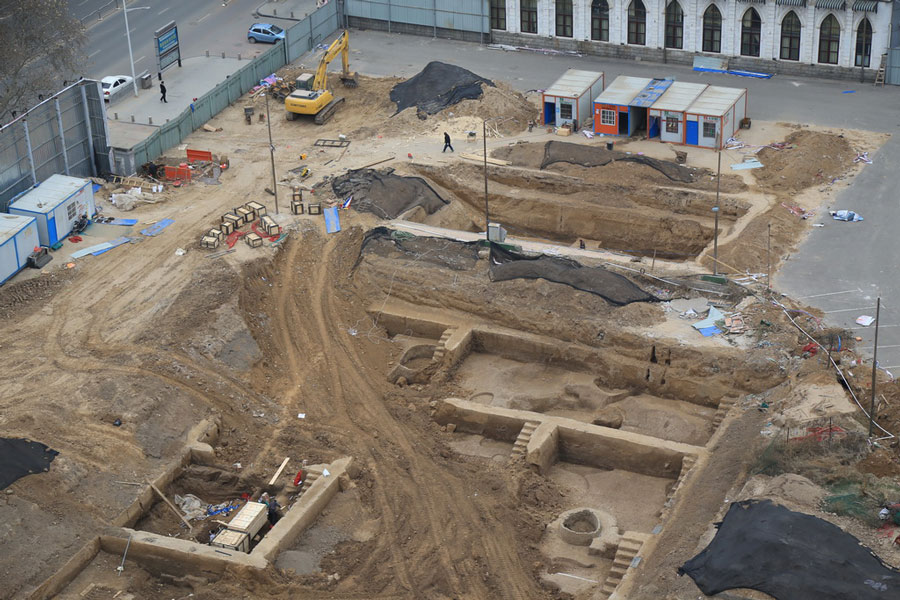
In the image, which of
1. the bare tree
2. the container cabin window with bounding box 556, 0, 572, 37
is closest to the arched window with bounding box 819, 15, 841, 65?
the container cabin window with bounding box 556, 0, 572, 37

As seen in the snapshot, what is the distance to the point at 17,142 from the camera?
41156mm

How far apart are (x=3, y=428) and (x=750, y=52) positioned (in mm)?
35181

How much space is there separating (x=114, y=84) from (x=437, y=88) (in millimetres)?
13407

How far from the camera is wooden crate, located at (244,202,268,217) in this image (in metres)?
42.5

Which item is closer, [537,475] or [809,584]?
[809,584]

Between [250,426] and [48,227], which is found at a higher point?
[48,227]

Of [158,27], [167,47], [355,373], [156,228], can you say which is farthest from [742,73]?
[158,27]

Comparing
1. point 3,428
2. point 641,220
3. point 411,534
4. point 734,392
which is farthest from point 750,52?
point 3,428

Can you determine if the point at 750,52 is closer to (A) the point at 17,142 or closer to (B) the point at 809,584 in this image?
(A) the point at 17,142

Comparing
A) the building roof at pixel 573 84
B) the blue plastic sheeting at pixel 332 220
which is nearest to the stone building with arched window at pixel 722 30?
the building roof at pixel 573 84

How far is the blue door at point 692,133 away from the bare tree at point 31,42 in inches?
904

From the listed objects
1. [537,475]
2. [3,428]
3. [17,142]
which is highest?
[17,142]

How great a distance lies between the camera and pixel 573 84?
49.9 m

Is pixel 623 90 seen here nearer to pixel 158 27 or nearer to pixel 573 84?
pixel 573 84
